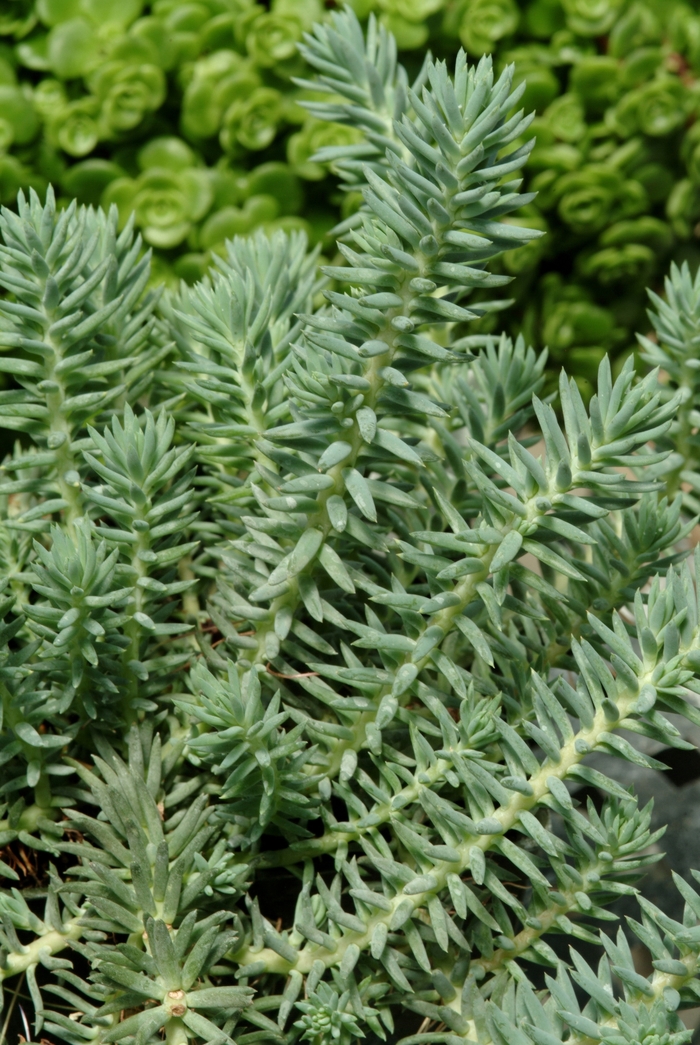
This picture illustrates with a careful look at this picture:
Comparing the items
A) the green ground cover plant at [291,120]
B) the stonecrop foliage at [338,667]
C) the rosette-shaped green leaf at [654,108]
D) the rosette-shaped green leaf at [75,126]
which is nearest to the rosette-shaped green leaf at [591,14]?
the green ground cover plant at [291,120]

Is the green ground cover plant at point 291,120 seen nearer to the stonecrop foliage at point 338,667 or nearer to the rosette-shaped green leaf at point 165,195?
the rosette-shaped green leaf at point 165,195

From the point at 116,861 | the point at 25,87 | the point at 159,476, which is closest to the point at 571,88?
the point at 25,87

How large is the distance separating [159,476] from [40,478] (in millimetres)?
106

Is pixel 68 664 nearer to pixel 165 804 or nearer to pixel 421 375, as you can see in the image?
pixel 165 804

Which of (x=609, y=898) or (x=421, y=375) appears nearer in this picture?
(x=609, y=898)

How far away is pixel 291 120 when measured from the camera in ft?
5.06

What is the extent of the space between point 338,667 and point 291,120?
1.18m

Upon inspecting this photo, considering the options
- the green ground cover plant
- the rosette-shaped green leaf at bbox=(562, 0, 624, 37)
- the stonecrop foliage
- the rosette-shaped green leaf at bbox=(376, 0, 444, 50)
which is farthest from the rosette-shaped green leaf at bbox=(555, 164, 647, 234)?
the stonecrop foliage

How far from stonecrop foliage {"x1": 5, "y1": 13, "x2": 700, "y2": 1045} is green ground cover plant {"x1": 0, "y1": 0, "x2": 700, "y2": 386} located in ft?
2.80

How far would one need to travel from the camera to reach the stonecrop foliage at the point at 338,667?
1.72 feet

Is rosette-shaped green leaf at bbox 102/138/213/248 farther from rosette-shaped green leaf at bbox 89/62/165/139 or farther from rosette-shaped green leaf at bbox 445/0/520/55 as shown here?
rosette-shaped green leaf at bbox 445/0/520/55

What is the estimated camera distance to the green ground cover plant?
4.80ft

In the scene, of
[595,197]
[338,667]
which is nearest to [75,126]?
[595,197]

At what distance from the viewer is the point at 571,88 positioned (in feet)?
5.40
